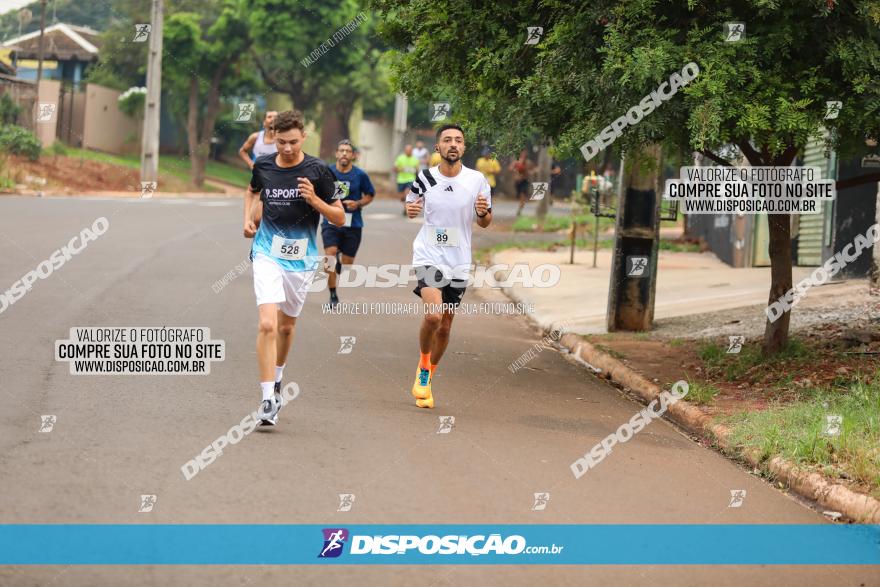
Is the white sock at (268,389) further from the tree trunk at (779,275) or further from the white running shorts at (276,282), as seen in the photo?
the tree trunk at (779,275)

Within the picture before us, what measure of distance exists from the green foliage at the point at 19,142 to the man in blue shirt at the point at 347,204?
1069 inches

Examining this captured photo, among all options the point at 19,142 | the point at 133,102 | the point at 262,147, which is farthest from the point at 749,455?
the point at 133,102

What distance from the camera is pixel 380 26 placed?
41.9 ft

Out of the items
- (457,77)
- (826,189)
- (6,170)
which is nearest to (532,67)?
(457,77)

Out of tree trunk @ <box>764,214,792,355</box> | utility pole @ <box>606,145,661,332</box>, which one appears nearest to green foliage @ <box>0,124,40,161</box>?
utility pole @ <box>606,145,661,332</box>

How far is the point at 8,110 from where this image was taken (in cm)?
4362

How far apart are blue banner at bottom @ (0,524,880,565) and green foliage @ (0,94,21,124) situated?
131 ft

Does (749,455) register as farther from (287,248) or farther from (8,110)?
(8,110)

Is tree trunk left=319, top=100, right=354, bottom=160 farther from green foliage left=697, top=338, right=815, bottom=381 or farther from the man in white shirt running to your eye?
the man in white shirt running

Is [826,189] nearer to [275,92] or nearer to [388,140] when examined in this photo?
[275,92]

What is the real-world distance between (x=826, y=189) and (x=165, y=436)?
6707 millimetres

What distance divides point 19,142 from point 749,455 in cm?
3562

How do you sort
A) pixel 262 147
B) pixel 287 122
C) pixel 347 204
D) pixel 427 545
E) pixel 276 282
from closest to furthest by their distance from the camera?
pixel 427 545 < pixel 287 122 < pixel 276 282 < pixel 347 204 < pixel 262 147

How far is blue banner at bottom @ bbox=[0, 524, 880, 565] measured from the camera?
18.9 ft
